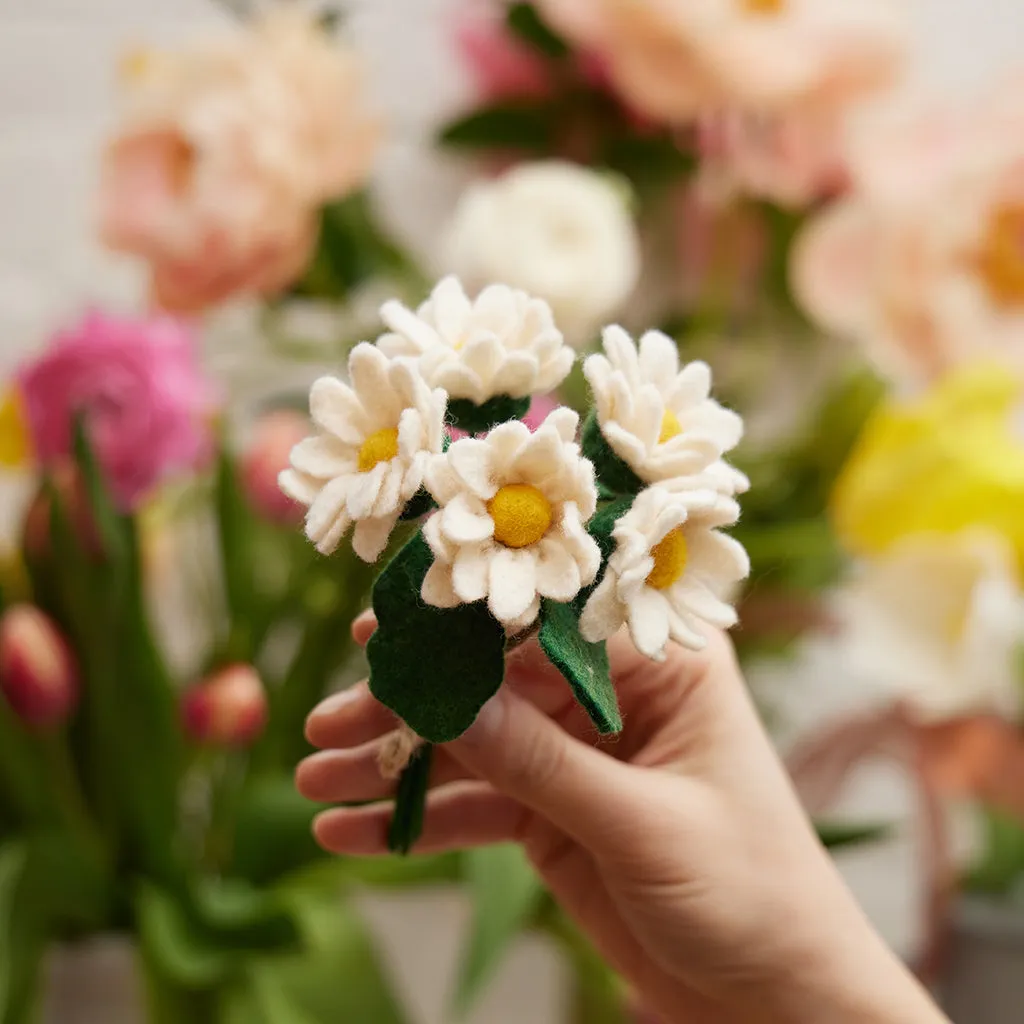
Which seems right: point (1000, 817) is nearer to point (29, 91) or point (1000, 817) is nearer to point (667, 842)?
point (667, 842)

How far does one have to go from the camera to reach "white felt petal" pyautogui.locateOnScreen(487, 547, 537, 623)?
0.25 m

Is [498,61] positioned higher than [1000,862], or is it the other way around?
[498,61]

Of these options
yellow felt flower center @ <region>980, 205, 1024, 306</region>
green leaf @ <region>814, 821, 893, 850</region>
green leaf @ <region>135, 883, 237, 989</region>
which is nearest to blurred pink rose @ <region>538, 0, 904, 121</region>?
yellow felt flower center @ <region>980, 205, 1024, 306</region>

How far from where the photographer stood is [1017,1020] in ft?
2.47

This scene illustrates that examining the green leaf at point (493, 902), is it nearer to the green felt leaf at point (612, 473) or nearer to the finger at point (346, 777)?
the finger at point (346, 777)

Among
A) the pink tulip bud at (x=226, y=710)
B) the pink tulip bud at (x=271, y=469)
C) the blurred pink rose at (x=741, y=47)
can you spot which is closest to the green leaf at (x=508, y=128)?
the blurred pink rose at (x=741, y=47)

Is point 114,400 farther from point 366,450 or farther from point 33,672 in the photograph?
point 366,450

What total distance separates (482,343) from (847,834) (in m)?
0.30

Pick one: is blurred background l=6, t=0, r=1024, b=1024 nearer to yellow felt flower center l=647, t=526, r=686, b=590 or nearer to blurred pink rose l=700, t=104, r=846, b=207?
blurred pink rose l=700, t=104, r=846, b=207

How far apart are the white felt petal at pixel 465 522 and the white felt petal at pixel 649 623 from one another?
0.04m

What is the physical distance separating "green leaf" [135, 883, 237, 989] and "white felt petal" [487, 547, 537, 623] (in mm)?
343

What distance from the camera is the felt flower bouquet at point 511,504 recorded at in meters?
0.25

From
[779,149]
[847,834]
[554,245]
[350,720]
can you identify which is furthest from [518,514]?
[779,149]

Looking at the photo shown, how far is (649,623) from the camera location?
0.86 ft
